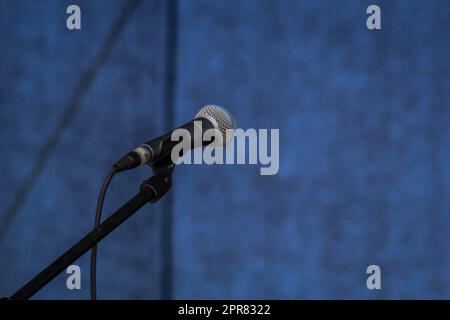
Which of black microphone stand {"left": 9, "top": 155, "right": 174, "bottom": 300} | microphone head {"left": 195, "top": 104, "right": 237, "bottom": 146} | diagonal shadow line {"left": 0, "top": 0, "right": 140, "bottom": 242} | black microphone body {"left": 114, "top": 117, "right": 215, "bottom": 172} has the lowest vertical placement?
black microphone stand {"left": 9, "top": 155, "right": 174, "bottom": 300}

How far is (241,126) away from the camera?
1947 millimetres

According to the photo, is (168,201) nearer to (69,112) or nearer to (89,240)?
(69,112)

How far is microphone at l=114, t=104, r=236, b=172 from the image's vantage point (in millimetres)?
817

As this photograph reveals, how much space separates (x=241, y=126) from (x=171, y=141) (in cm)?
110

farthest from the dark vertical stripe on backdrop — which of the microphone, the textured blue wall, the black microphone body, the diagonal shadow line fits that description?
the black microphone body

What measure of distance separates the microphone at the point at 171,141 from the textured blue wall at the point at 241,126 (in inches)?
36.2

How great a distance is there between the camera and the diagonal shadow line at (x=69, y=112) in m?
2.01

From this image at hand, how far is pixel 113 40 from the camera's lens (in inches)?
79.1

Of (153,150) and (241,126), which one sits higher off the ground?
(241,126)

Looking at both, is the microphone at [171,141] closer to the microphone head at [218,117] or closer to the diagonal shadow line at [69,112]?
the microphone head at [218,117]

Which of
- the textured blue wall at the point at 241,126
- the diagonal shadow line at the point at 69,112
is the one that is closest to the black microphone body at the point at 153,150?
the textured blue wall at the point at 241,126

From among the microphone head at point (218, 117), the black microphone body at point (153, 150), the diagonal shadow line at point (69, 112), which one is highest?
the diagonal shadow line at point (69, 112)

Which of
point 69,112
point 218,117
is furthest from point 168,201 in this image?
point 218,117

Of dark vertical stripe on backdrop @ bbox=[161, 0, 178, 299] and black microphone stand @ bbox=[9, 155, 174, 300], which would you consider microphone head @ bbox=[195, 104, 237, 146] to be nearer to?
black microphone stand @ bbox=[9, 155, 174, 300]
